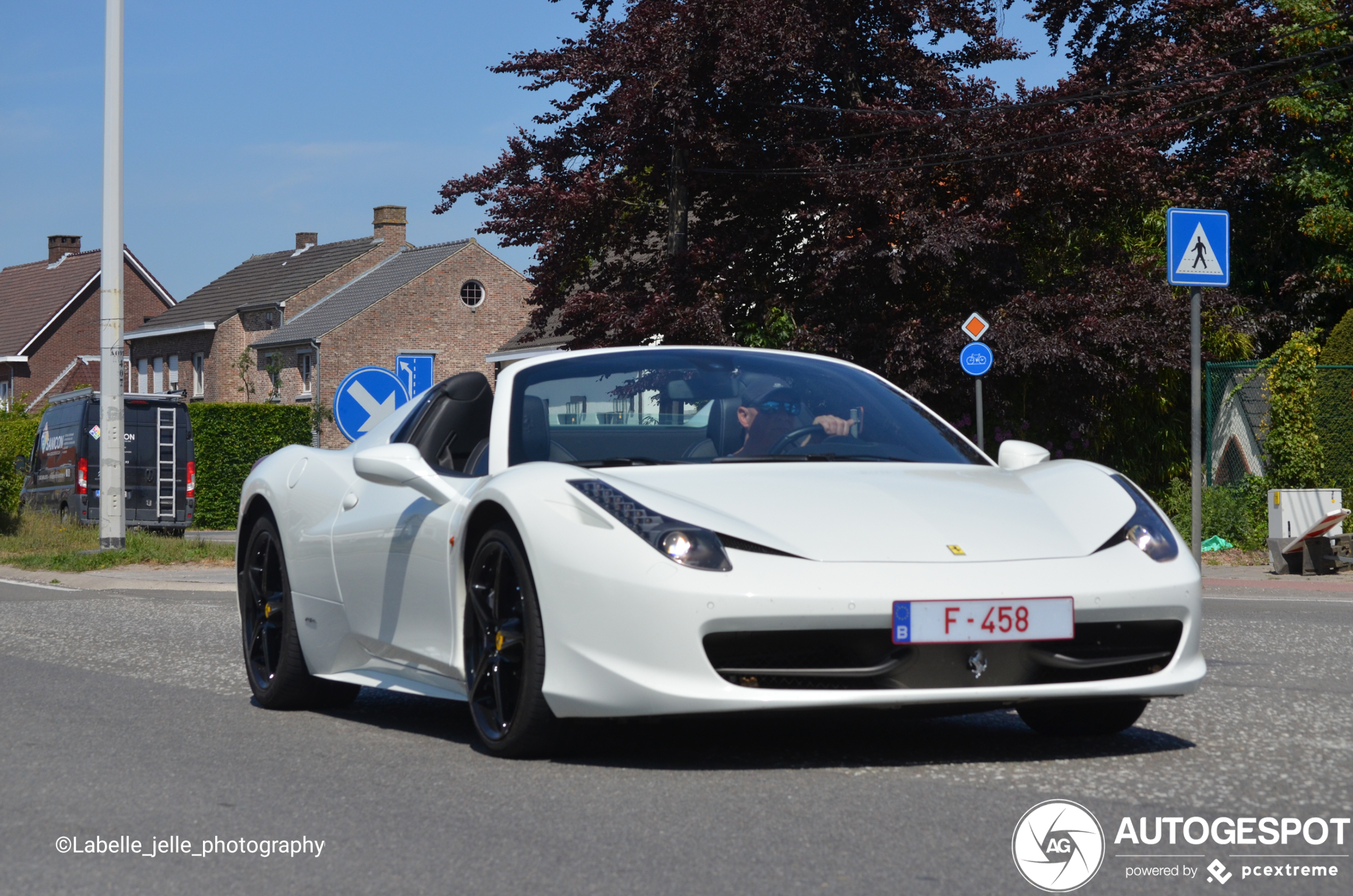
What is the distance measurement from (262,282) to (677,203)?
128 ft

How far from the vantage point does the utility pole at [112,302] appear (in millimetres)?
19234

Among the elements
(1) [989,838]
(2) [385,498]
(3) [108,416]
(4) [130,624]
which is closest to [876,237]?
(3) [108,416]

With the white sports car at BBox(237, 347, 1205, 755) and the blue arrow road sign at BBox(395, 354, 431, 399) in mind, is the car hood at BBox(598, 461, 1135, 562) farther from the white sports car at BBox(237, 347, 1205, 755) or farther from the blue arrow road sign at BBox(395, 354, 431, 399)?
the blue arrow road sign at BBox(395, 354, 431, 399)

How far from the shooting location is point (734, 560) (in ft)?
15.7

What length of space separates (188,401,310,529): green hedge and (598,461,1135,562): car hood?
28.9 m

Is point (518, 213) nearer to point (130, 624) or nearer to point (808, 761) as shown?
point (130, 624)

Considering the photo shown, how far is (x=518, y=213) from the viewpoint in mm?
26422

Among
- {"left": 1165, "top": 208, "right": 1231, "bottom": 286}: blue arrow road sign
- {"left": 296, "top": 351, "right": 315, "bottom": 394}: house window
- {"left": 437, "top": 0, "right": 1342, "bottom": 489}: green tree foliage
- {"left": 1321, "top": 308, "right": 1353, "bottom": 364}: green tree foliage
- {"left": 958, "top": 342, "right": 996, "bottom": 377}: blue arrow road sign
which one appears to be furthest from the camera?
{"left": 296, "top": 351, "right": 315, "bottom": 394}: house window

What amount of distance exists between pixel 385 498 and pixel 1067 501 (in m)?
2.46

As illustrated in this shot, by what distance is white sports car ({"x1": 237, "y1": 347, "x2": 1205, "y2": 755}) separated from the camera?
15.6 feet

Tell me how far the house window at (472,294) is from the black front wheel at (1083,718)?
53.1 meters

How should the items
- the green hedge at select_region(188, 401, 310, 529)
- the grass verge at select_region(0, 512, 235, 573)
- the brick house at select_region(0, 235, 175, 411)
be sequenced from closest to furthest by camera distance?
1. the grass verge at select_region(0, 512, 235, 573)
2. the green hedge at select_region(188, 401, 310, 529)
3. the brick house at select_region(0, 235, 175, 411)

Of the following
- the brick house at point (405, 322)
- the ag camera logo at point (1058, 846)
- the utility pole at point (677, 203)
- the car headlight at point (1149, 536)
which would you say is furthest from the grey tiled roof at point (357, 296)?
the ag camera logo at point (1058, 846)

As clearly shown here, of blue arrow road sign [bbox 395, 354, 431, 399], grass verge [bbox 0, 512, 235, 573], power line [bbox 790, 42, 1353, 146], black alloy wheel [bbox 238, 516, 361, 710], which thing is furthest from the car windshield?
power line [bbox 790, 42, 1353, 146]
